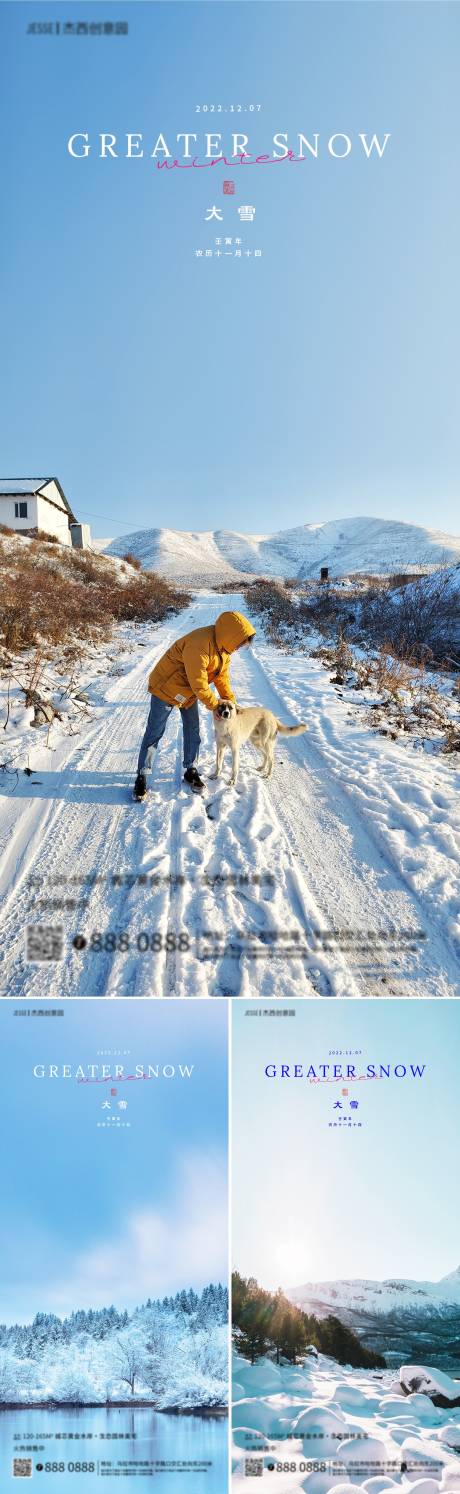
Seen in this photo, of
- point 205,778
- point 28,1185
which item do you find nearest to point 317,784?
point 205,778

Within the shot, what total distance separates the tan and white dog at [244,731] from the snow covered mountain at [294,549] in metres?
2.10

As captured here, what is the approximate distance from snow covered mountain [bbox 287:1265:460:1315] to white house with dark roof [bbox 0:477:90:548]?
18.1ft

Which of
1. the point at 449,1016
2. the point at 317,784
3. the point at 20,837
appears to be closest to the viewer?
the point at 449,1016

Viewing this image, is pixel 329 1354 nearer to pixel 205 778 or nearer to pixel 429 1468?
pixel 429 1468

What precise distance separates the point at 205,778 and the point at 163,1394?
2.73 meters

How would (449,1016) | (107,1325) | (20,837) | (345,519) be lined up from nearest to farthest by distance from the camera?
1. (107,1325)
2. (449,1016)
3. (20,837)
4. (345,519)

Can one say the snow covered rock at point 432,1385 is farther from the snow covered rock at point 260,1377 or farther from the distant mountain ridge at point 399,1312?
the snow covered rock at point 260,1377

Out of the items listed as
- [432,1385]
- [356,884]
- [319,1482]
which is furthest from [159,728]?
[319,1482]

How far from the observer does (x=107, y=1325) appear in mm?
2016

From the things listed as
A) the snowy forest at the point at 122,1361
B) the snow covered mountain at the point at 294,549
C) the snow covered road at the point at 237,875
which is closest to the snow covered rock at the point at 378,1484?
the snowy forest at the point at 122,1361

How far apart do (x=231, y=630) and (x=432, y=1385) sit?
3104 mm

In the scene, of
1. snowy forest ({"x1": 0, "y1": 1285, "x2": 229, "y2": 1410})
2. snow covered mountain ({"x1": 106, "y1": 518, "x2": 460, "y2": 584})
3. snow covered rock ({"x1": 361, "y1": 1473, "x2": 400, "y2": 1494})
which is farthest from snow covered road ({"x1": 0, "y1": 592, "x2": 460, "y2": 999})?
snow covered mountain ({"x1": 106, "y1": 518, "x2": 460, "y2": 584})

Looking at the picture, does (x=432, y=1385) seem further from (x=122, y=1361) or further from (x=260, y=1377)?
(x=122, y=1361)

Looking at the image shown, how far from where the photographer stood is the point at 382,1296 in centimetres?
197
